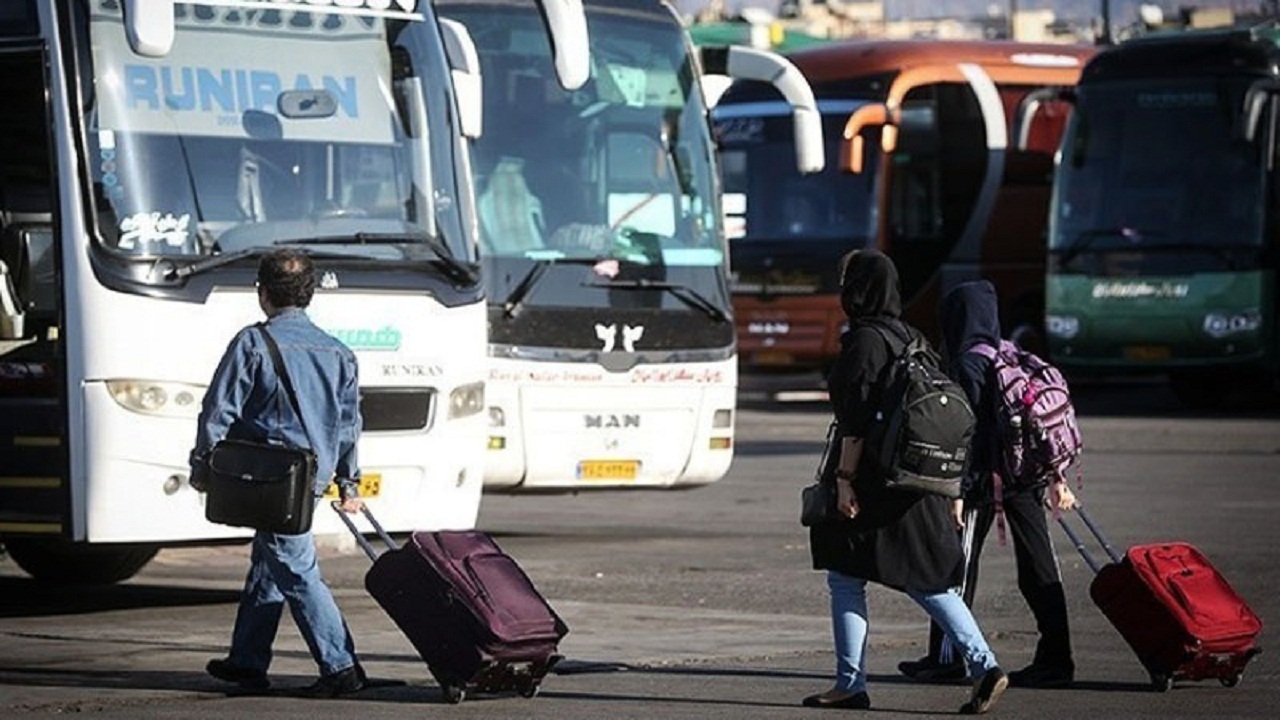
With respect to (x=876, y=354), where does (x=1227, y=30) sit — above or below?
below

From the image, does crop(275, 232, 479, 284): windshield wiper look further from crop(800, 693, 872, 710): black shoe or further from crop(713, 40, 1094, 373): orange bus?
crop(713, 40, 1094, 373): orange bus

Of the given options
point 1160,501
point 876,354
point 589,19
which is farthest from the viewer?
point 1160,501

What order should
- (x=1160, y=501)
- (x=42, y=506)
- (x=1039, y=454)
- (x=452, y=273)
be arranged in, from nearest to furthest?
(x=1039, y=454), (x=42, y=506), (x=452, y=273), (x=1160, y=501)

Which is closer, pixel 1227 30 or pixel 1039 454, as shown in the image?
pixel 1039 454

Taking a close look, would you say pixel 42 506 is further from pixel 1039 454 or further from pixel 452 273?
pixel 1039 454

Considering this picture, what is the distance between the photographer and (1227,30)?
31.8 metres

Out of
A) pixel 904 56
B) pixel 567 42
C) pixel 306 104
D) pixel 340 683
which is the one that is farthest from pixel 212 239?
pixel 904 56

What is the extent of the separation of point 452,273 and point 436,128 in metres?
0.73

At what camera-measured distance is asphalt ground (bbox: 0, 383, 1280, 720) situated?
1086 cm

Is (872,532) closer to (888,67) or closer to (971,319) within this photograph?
(971,319)

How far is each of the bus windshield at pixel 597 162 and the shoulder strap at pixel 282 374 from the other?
602 centimetres

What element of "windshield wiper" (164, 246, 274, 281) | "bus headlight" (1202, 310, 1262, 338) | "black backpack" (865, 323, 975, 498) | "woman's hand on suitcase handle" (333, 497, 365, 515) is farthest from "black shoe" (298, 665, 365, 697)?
"bus headlight" (1202, 310, 1262, 338)

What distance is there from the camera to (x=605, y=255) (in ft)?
56.5

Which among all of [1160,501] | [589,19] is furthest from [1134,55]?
[589,19]
